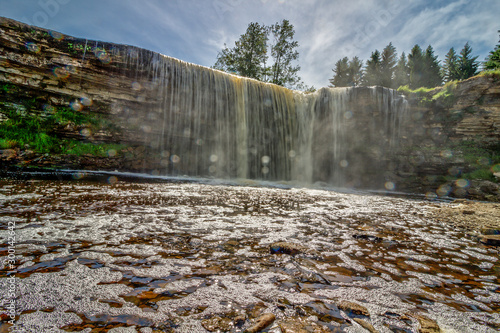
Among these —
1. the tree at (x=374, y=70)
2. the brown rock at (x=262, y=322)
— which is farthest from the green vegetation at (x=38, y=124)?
the tree at (x=374, y=70)

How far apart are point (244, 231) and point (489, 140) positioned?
815 inches

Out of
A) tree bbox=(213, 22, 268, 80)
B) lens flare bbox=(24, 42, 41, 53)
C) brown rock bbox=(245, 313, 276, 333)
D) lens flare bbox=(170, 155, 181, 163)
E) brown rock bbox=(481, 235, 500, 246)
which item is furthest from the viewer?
tree bbox=(213, 22, 268, 80)

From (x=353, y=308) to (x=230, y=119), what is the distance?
14548 mm

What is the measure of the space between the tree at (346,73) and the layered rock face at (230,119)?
38336mm

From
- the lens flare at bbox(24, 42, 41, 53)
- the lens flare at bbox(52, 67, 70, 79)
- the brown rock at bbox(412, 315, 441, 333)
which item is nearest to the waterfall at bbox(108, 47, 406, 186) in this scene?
the lens flare at bbox(52, 67, 70, 79)

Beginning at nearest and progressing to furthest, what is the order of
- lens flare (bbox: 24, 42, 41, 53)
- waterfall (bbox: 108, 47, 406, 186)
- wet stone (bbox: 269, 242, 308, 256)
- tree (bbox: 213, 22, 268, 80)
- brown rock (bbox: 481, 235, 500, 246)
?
wet stone (bbox: 269, 242, 308, 256) < brown rock (bbox: 481, 235, 500, 246) < lens flare (bbox: 24, 42, 41, 53) < waterfall (bbox: 108, 47, 406, 186) < tree (bbox: 213, 22, 268, 80)

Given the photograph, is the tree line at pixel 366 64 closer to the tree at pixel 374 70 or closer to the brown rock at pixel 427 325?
the tree at pixel 374 70

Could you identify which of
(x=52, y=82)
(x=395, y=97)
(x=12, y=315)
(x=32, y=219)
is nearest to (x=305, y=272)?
(x=12, y=315)

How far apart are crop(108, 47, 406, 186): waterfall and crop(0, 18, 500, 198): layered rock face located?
70 millimetres

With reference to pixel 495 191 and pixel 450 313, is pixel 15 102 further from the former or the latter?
pixel 495 191

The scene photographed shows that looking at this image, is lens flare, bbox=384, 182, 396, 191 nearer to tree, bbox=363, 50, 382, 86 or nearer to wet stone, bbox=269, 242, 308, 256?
wet stone, bbox=269, 242, 308, 256

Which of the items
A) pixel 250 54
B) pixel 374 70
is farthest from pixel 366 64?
pixel 250 54

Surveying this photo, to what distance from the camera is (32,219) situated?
10.2ft

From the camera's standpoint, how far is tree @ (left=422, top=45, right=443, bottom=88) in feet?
147
